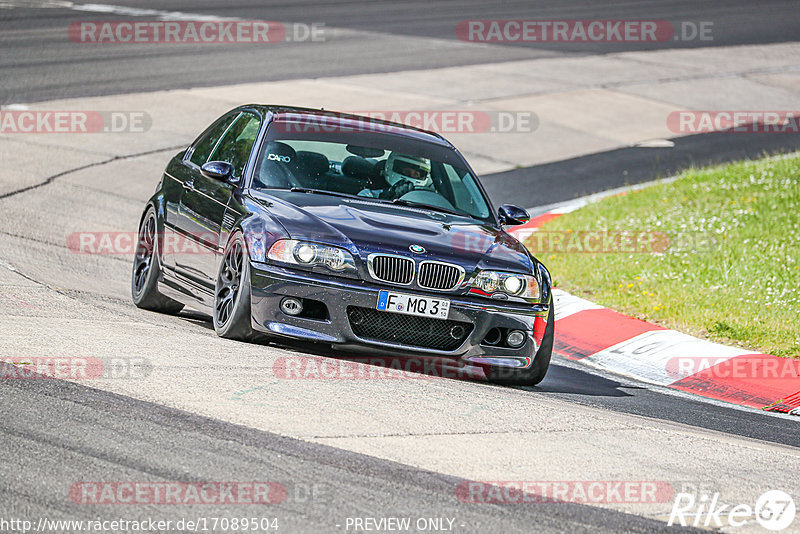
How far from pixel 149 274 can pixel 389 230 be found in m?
2.38

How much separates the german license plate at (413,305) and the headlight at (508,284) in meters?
0.28

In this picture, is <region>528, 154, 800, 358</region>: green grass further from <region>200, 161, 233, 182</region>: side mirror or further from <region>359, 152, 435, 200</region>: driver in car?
<region>200, 161, 233, 182</region>: side mirror

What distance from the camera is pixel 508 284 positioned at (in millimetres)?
7621

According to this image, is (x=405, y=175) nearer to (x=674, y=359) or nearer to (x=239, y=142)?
(x=239, y=142)

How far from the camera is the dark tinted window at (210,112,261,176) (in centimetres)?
877

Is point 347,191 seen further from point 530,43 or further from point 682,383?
point 530,43

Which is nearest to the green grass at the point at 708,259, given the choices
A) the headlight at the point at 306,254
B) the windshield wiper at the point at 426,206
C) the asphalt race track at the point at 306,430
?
the asphalt race track at the point at 306,430

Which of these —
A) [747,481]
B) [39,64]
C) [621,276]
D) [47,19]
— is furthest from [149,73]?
[747,481]

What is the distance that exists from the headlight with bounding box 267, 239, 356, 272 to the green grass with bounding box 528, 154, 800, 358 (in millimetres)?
3886

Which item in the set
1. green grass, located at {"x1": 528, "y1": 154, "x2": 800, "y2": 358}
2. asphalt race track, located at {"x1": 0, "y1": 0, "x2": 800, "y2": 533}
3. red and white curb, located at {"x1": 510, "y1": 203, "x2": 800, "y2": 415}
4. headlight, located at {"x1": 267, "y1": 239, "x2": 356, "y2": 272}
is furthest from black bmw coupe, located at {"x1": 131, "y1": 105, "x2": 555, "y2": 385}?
green grass, located at {"x1": 528, "y1": 154, "x2": 800, "y2": 358}

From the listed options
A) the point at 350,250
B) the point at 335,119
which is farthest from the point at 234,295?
the point at 335,119

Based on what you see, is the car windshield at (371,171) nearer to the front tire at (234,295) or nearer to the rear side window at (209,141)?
the front tire at (234,295)

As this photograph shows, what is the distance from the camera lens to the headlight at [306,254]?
734 centimetres

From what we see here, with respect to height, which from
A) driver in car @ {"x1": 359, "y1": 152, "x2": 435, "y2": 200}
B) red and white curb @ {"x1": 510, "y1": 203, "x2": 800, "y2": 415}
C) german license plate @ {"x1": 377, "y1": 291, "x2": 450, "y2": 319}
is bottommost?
red and white curb @ {"x1": 510, "y1": 203, "x2": 800, "y2": 415}
